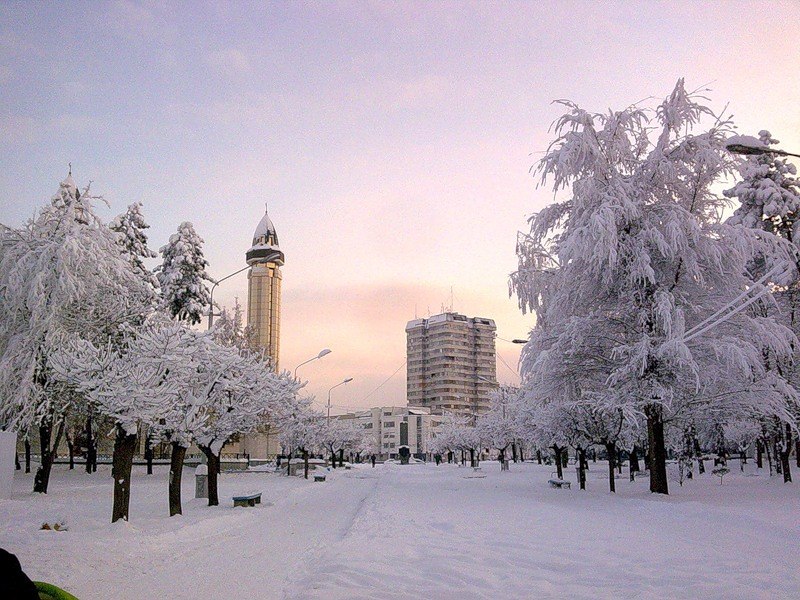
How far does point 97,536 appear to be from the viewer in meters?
14.5

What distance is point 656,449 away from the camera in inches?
927

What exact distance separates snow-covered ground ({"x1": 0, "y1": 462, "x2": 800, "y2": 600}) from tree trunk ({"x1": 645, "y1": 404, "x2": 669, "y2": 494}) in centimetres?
158

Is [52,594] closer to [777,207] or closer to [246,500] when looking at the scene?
[246,500]

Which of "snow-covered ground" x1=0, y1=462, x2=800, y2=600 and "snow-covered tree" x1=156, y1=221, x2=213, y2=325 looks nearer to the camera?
"snow-covered ground" x1=0, y1=462, x2=800, y2=600

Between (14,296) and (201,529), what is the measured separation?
1316cm

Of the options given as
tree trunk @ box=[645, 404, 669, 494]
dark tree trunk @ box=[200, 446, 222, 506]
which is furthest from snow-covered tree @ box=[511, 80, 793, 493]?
dark tree trunk @ box=[200, 446, 222, 506]

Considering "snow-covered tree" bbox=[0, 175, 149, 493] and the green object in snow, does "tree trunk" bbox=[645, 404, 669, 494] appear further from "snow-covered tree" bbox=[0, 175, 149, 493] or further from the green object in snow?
the green object in snow

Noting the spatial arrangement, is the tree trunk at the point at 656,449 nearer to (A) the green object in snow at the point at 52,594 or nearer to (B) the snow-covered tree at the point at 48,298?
(B) the snow-covered tree at the point at 48,298

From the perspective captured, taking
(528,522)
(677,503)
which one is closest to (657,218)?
(677,503)

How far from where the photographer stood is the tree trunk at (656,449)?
2325 cm

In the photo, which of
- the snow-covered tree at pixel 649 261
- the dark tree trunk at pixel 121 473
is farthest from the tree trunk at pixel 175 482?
the snow-covered tree at pixel 649 261

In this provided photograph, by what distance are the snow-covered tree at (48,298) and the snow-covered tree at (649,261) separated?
17193mm

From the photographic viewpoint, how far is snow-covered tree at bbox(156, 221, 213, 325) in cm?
4909

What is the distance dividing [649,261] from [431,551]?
13789 millimetres
